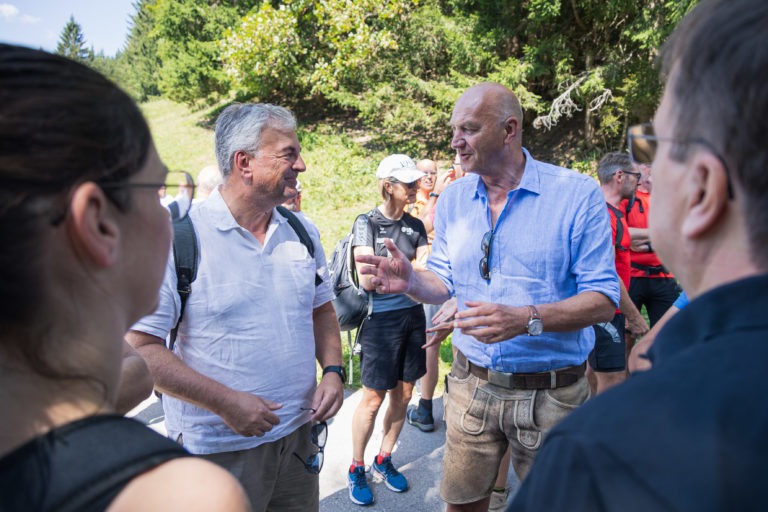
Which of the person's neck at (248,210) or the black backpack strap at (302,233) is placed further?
the black backpack strap at (302,233)

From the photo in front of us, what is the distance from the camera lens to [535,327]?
2332 millimetres

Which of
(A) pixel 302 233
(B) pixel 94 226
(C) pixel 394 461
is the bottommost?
(C) pixel 394 461

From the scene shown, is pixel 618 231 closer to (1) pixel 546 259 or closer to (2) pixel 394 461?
(1) pixel 546 259

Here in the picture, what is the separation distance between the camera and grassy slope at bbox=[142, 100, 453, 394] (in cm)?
1353

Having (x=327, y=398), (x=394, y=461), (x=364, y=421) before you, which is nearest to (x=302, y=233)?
(x=327, y=398)

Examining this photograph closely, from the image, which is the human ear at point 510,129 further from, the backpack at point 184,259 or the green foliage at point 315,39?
the green foliage at point 315,39

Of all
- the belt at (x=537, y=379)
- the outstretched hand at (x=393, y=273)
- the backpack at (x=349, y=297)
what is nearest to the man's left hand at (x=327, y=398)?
the outstretched hand at (x=393, y=273)

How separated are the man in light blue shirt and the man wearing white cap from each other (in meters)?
1.11

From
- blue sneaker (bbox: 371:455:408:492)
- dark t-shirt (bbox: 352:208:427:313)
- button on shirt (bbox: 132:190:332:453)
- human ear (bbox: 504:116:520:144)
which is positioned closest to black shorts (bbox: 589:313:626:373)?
dark t-shirt (bbox: 352:208:427:313)

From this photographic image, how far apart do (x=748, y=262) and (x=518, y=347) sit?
1.79m

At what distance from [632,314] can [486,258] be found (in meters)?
2.32

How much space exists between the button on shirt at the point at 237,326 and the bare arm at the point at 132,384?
2.12ft

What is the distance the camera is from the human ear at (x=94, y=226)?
0.82m

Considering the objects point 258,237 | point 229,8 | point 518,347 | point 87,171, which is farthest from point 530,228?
point 229,8
